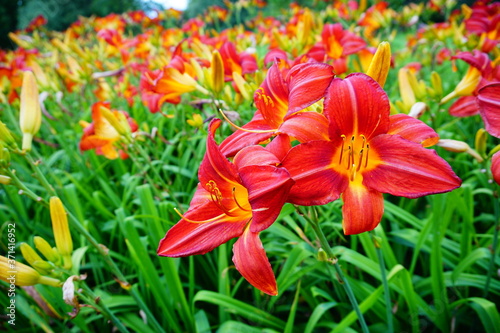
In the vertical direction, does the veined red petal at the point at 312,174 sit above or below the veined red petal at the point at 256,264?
above

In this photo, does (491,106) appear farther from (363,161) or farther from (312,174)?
(312,174)

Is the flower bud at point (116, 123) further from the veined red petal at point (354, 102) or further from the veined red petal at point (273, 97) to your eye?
the veined red petal at point (354, 102)

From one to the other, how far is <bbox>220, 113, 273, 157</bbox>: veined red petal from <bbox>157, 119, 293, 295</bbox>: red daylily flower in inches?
2.4

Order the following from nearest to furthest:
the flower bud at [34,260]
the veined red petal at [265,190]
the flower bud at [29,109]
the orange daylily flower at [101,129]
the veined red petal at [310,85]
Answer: the veined red petal at [265,190] → the veined red petal at [310,85] → the flower bud at [34,260] → the flower bud at [29,109] → the orange daylily flower at [101,129]

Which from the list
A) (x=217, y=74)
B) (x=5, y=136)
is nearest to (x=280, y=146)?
(x=217, y=74)

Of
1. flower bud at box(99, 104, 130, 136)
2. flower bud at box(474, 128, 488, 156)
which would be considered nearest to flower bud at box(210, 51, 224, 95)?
flower bud at box(99, 104, 130, 136)

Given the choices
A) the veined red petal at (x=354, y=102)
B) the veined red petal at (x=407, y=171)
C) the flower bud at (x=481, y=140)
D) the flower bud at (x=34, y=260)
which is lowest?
the flower bud at (x=34, y=260)

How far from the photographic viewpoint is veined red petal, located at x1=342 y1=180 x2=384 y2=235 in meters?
0.61

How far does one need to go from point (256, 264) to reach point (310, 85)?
0.36 meters

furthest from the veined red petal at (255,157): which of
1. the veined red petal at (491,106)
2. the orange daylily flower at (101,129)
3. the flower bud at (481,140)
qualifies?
the orange daylily flower at (101,129)

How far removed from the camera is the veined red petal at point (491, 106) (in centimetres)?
71

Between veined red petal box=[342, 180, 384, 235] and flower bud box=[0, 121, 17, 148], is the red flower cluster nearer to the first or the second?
veined red petal box=[342, 180, 384, 235]

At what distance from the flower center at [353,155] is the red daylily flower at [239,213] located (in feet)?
0.56

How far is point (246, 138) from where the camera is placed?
0.73 metres
